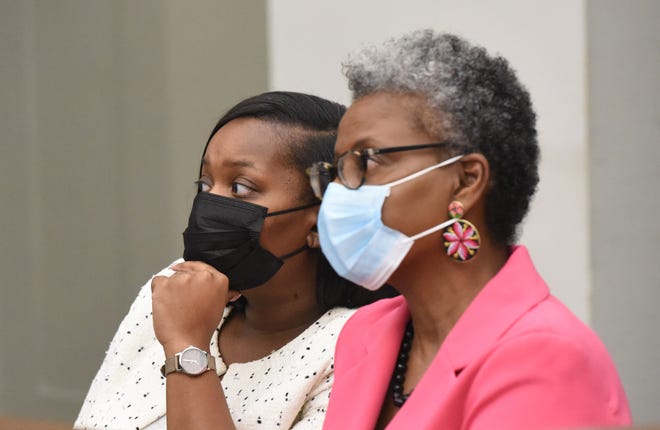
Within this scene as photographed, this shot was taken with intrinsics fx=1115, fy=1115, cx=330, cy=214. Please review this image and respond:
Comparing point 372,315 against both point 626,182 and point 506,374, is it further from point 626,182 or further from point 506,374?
point 626,182

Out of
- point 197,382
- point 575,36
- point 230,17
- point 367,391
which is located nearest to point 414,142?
point 367,391

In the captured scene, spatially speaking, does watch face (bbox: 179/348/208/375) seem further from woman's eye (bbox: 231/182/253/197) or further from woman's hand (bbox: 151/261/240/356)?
woman's eye (bbox: 231/182/253/197)

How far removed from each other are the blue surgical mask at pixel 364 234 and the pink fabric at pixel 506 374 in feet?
0.52

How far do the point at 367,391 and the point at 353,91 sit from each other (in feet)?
1.85

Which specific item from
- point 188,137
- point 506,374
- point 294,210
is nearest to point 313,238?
point 294,210

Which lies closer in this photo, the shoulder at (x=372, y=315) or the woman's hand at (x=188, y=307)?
the shoulder at (x=372, y=315)

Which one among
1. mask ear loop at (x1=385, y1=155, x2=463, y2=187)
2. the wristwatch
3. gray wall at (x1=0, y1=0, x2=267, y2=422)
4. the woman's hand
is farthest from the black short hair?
gray wall at (x1=0, y1=0, x2=267, y2=422)

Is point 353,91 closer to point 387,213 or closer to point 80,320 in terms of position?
point 387,213

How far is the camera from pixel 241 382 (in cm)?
258

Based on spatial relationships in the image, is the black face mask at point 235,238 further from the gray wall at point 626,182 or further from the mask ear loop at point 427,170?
the gray wall at point 626,182

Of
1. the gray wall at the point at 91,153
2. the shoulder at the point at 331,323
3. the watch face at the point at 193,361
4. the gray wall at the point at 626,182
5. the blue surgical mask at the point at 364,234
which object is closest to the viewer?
the blue surgical mask at the point at 364,234

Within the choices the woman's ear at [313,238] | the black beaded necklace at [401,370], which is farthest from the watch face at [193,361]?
the black beaded necklace at [401,370]

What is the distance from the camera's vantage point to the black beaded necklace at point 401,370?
2035mm

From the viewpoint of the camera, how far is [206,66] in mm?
4184
